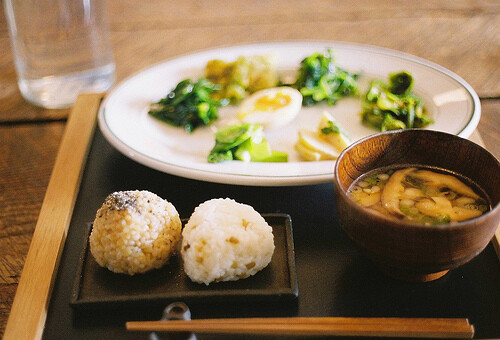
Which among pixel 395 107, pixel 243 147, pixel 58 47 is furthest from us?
pixel 58 47

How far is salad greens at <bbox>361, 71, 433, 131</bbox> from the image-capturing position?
1.76 meters

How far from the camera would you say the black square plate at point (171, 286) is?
102 centimetres

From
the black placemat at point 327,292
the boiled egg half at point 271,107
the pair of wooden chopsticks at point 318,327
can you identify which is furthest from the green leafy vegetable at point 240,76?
A: the pair of wooden chopsticks at point 318,327

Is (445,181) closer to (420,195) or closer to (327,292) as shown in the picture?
(420,195)

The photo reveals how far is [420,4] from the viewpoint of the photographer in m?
2.82

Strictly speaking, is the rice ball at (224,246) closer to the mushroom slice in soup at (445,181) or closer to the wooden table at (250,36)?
the mushroom slice in soup at (445,181)

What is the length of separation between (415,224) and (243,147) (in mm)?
762

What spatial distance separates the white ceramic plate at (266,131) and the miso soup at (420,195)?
0.17 metres

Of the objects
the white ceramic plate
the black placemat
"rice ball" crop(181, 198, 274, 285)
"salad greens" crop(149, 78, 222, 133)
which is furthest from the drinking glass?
"rice ball" crop(181, 198, 274, 285)

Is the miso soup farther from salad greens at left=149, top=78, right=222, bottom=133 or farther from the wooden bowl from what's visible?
salad greens at left=149, top=78, right=222, bottom=133

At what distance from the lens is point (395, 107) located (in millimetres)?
1814

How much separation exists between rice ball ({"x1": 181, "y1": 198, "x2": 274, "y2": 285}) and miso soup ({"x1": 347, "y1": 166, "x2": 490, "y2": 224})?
227 millimetres

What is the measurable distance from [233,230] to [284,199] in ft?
1.22

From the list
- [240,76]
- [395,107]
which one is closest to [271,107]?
[240,76]
